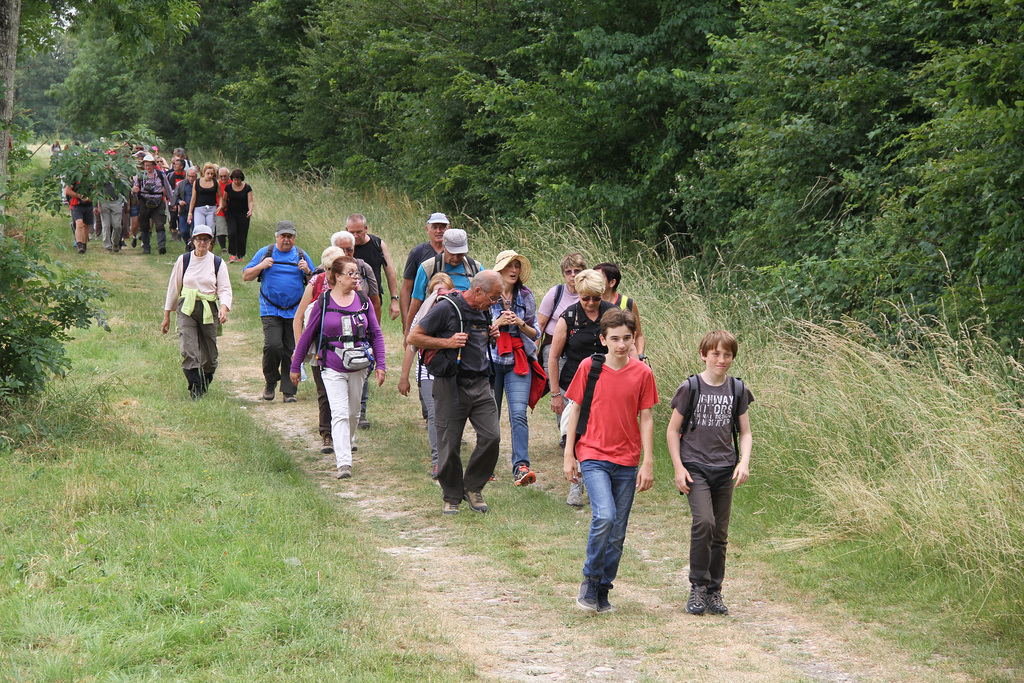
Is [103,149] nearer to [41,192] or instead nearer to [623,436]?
[41,192]

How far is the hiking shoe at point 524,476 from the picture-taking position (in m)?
7.18

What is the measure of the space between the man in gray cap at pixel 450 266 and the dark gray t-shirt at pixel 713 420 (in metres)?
3.11

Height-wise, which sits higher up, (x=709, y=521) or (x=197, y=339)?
(x=197, y=339)

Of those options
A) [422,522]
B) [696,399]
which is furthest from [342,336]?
[696,399]

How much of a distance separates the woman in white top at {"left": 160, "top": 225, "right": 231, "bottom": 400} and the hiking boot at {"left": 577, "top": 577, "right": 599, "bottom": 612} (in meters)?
5.72

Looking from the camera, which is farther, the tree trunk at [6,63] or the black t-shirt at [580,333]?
the tree trunk at [6,63]

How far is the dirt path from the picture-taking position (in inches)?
186

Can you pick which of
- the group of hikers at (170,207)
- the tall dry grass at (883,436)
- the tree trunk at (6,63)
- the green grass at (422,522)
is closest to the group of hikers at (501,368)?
the green grass at (422,522)

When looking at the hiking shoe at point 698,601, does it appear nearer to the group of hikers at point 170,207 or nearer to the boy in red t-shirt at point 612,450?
the boy in red t-shirt at point 612,450

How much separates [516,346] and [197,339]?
4011mm

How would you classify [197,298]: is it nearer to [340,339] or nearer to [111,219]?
[340,339]

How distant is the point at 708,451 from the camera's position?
5375 millimetres

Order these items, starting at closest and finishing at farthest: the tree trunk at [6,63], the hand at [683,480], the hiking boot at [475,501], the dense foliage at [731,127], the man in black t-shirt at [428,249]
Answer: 1. the hand at [683,480]
2. the hiking boot at [475,501]
3. the tree trunk at [6,63]
4. the dense foliage at [731,127]
5. the man in black t-shirt at [428,249]

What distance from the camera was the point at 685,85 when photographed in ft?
46.6
